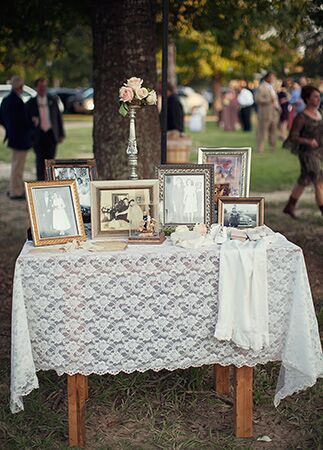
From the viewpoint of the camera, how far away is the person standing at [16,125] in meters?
11.5

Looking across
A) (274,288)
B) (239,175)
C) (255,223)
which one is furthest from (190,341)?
(239,175)

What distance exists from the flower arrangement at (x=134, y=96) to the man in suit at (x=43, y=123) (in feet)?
24.1

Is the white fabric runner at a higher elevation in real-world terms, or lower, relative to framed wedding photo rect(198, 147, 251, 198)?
lower

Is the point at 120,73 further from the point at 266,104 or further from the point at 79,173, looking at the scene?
the point at 266,104

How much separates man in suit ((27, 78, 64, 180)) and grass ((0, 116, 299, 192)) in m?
3.36

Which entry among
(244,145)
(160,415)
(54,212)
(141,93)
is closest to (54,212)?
(54,212)

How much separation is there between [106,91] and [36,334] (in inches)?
159

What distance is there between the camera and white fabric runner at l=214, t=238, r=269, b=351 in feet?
12.4

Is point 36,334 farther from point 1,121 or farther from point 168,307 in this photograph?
point 1,121

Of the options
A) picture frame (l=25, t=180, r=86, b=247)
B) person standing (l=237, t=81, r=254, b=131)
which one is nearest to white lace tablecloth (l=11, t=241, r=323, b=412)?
picture frame (l=25, t=180, r=86, b=247)

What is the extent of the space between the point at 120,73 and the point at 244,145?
1429 centimetres

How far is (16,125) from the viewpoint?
1172 cm

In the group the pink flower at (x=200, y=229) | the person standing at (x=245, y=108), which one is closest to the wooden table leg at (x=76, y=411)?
the pink flower at (x=200, y=229)

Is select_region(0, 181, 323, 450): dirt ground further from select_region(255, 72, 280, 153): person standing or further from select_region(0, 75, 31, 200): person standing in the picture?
select_region(255, 72, 280, 153): person standing
